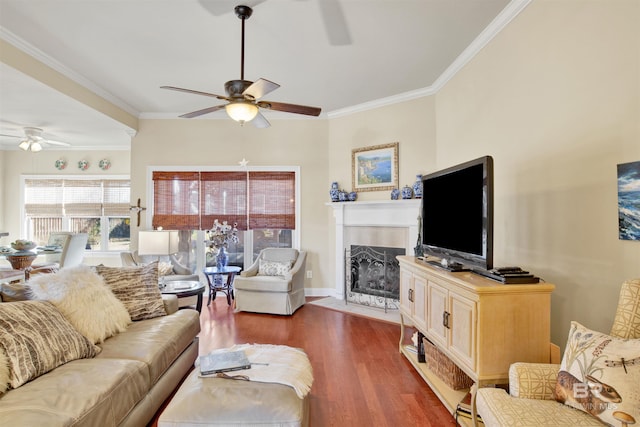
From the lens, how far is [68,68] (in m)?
3.64

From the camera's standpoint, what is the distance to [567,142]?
215cm

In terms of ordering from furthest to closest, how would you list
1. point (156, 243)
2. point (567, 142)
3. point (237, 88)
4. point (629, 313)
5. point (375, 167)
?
point (375, 167) → point (156, 243) → point (237, 88) → point (567, 142) → point (629, 313)

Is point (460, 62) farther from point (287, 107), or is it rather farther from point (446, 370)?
point (446, 370)

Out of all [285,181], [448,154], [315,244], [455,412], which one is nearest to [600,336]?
[455,412]

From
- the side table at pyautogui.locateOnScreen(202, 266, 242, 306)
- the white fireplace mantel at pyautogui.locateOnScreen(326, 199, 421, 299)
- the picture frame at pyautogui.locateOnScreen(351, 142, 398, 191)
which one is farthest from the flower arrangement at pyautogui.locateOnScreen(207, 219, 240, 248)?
the picture frame at pyautogui.locateOnScreen(351, 142, 398, 191)

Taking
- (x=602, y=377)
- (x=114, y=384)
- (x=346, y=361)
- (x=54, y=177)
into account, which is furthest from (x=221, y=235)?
(x=54, y=177)

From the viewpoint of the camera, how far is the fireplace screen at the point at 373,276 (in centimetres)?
457

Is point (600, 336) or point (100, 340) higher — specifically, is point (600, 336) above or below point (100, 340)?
above

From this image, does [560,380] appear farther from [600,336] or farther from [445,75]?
[445,75]

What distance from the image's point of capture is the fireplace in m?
4.45

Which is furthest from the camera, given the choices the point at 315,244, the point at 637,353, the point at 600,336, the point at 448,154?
the point at 315,244

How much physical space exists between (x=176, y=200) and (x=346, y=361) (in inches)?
150

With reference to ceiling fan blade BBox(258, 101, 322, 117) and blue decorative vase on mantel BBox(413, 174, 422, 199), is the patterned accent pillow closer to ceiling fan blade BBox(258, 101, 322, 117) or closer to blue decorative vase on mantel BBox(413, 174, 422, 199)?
ceiling fan blade BBox(258, 101, 322, 117)

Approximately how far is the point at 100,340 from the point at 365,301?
340cm
